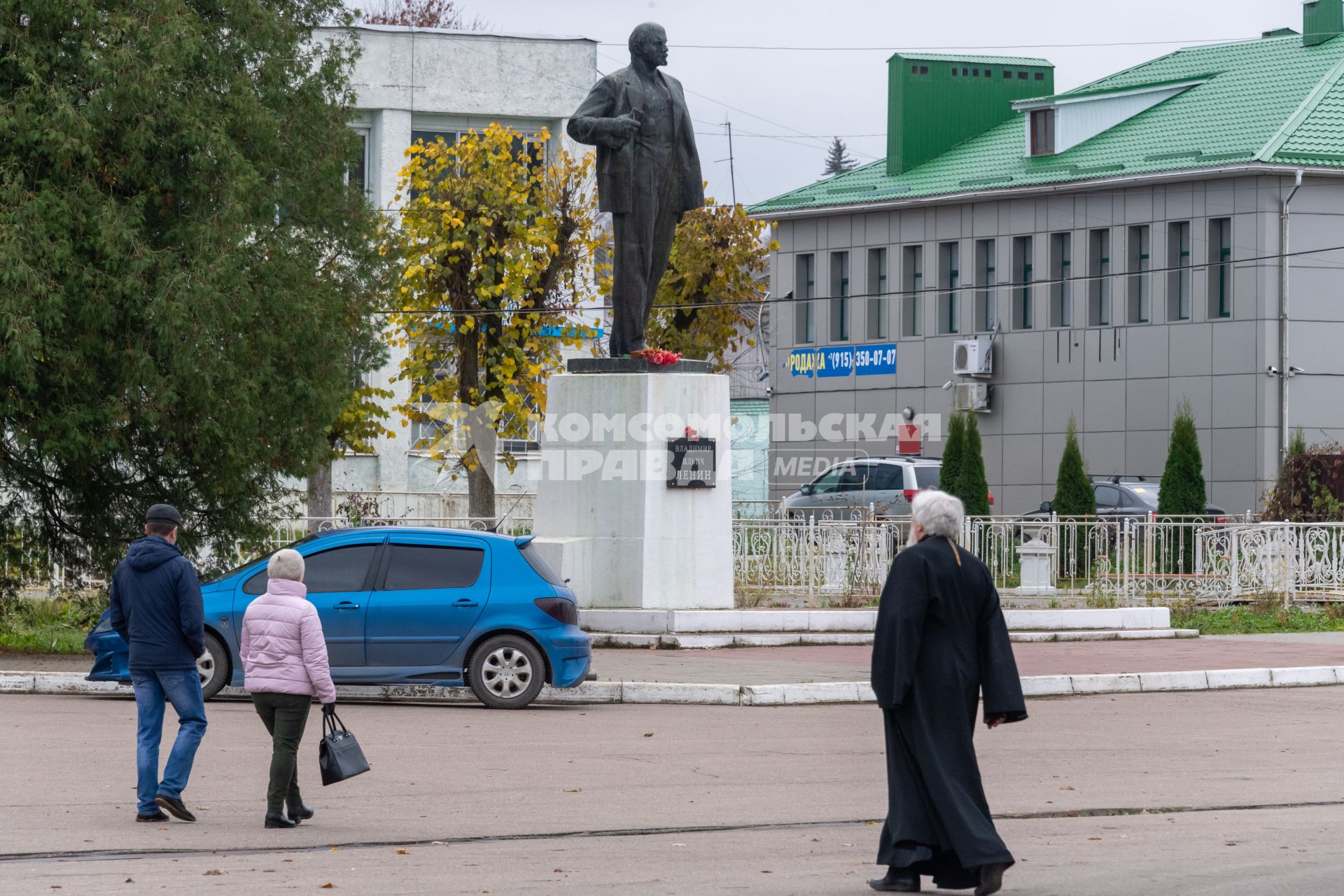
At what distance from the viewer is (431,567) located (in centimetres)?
1509

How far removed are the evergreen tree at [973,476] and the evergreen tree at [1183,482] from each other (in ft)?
14.6

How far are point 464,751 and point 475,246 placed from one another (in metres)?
22.0

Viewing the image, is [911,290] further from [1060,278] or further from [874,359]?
[1060,278]

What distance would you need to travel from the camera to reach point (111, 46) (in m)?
18.2

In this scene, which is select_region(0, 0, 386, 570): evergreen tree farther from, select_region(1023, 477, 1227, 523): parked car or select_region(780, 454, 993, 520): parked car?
select_region(1023, 477, 1227, 523): parked car

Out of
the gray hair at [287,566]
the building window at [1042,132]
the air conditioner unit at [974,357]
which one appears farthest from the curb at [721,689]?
the building window at [1042,132]

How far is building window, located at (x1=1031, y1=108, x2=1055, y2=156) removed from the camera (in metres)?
44.8

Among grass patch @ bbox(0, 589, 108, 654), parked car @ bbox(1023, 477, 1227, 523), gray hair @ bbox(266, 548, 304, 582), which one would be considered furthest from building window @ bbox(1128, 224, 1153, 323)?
gray hair @ bbox(266, 548, 304, 582)

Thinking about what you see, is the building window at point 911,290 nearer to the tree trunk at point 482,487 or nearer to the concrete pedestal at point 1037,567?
the tree trunk at point 482,487

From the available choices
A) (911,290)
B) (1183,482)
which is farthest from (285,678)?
(911,290)

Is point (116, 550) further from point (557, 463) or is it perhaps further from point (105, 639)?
point (105, 639)

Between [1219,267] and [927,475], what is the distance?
8.34 metres

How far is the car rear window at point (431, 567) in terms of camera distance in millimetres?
15016

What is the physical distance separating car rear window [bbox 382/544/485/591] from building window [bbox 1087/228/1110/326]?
95.1 ft
